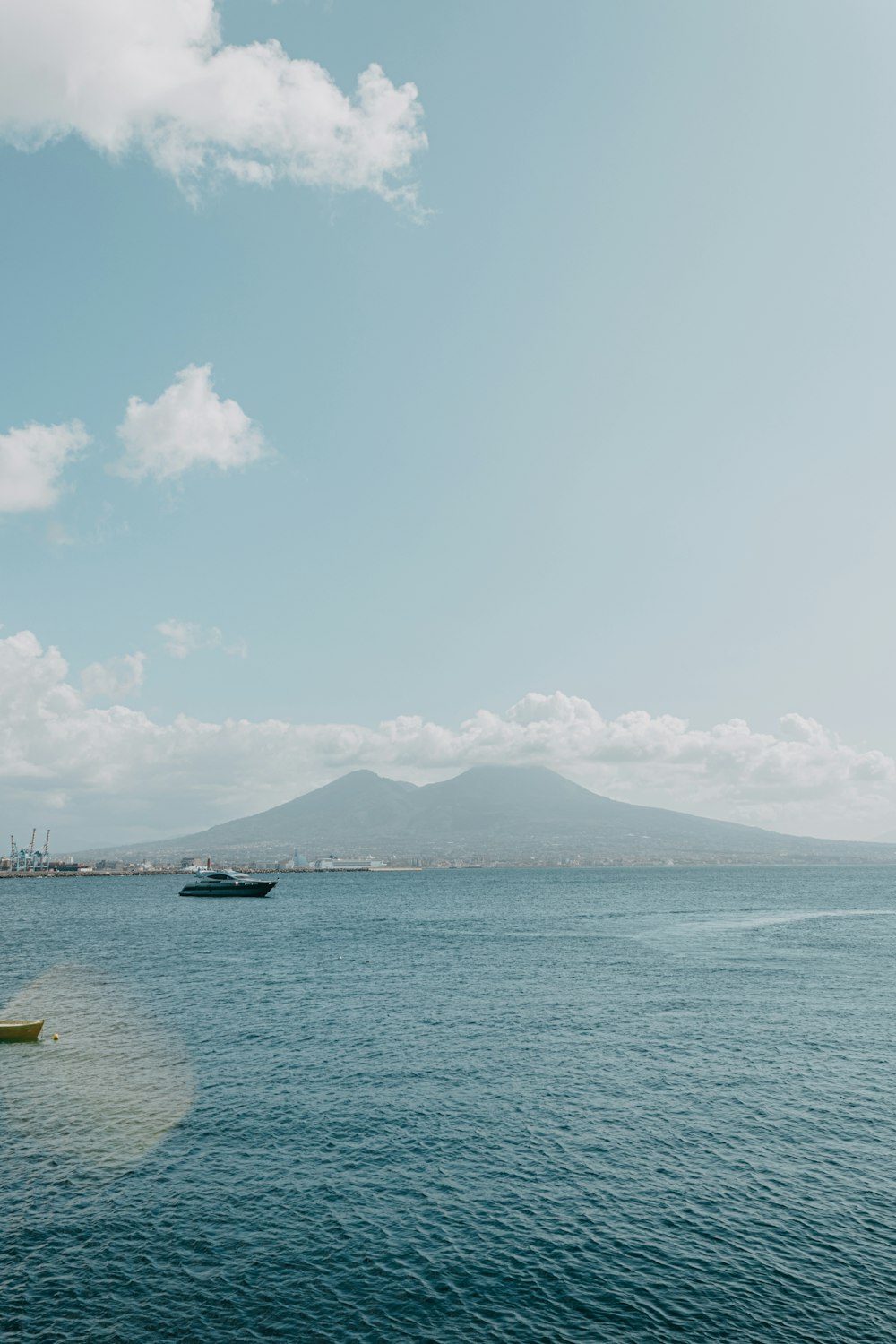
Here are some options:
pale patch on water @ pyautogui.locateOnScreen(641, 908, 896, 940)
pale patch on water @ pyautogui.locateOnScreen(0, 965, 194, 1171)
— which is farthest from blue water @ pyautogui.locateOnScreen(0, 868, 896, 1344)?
pale patch on water @ pyautogui.locateOnScreen(641, 908, 896, 940)

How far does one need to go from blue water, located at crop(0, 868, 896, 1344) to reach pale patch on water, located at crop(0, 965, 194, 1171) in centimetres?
28

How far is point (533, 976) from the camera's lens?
319 feet

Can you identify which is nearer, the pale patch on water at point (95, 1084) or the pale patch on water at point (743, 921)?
the pale patch on water at point (95, 1084)

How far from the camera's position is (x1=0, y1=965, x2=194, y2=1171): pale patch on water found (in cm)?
4466

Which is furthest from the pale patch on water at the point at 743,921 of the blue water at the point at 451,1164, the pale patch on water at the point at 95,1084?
the pale patch on water at the point at 95,1084

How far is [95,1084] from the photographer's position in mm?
54469

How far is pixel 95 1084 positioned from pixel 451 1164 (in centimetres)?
2701

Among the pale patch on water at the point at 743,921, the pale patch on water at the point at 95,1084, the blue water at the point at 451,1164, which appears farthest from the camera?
the pale patch on water at the point at 743,921

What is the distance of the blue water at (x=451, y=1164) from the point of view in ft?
97.1

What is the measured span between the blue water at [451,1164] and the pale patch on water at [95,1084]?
28cm

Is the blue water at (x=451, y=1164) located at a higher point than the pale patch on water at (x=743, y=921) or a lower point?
higher

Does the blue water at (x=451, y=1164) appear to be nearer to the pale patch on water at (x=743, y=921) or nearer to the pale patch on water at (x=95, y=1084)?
the pale patch on water at (x=95, y=1084)

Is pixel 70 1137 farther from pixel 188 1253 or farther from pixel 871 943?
pixel 871 943

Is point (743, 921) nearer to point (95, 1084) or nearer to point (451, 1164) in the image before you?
point (451, 1164)
